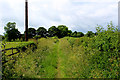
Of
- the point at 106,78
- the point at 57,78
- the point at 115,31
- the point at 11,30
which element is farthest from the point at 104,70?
the point at 11,30

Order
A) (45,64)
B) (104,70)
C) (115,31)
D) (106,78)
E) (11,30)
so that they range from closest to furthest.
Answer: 1. (106,78)
2. (104,70)
3. (115,31)
4. (45,64)
5. (11,30)

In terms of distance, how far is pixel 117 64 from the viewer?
5.25m

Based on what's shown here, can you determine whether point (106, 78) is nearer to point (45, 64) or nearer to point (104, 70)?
point (104, 70)

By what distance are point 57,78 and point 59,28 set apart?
40462mm

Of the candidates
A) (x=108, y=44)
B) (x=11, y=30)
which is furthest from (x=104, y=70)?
(x=11, y=30)

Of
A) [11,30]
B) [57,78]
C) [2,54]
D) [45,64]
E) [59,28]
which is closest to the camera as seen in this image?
[2,54]

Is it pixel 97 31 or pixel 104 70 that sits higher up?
pixel 97 31

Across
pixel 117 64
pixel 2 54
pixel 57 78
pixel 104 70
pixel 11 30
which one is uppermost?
pixel 11 30

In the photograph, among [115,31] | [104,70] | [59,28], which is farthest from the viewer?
[59,28]

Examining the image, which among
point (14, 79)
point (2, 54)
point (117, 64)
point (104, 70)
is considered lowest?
point (14, 79)

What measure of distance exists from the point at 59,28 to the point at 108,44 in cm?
4109

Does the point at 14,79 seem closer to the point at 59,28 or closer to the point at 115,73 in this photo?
the point at 115,73

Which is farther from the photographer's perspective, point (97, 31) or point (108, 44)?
point (97, 31)

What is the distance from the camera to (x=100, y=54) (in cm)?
645
